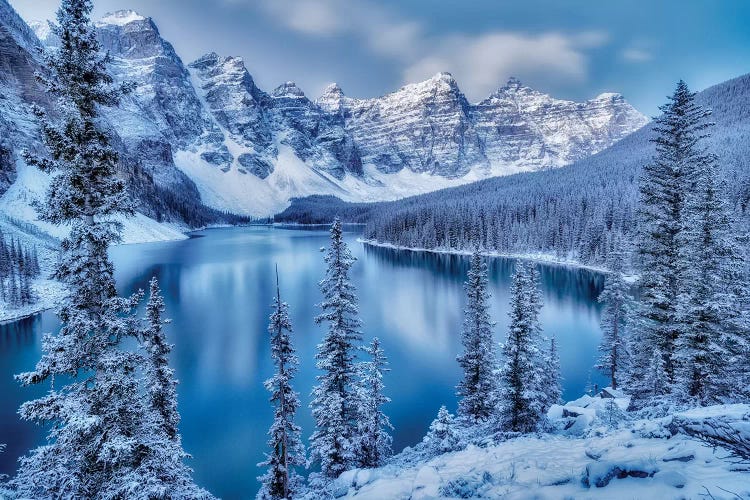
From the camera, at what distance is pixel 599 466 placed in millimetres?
7453

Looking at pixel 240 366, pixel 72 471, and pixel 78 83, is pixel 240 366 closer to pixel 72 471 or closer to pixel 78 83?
pixel 72 471

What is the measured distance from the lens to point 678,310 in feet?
49.7

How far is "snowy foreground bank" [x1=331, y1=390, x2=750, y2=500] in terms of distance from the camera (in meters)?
6.22

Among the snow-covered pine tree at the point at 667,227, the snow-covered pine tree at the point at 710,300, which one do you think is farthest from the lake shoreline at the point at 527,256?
the snow-covered pine tree at the point at 710,300

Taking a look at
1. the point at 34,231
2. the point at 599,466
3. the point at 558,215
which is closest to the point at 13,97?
the point at 34,231

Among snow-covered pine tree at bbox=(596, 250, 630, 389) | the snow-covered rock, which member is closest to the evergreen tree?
the snow-covered rock

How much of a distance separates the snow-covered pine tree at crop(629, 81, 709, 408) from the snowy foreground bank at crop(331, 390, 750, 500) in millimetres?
5605

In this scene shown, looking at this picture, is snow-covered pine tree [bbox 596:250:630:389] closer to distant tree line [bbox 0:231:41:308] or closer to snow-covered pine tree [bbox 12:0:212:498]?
snow-covered pine tree [bbox 12:0:212:498]

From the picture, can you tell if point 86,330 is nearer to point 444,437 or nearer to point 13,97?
point 444,437

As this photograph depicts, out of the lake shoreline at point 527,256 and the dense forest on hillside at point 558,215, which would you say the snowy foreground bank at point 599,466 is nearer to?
A: the lake shoreline at point 527,256

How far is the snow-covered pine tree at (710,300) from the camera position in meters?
14.2

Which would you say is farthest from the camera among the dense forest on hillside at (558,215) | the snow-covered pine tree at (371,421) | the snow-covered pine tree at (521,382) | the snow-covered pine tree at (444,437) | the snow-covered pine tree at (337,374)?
the dense forest on hillside at (558,215)

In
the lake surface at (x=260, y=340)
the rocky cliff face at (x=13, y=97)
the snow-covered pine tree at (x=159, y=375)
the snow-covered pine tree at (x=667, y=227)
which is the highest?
the rocky cliff face at (x=13, y=97)

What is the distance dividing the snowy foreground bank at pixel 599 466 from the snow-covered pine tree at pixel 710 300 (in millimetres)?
4212
